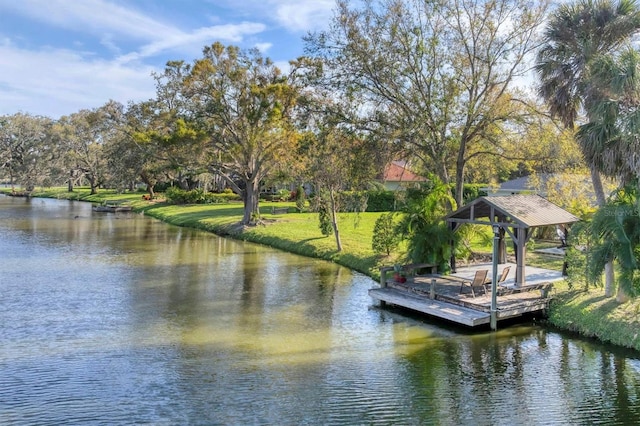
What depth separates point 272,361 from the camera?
41.0 feet

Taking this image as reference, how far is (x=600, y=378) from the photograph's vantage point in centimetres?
1141

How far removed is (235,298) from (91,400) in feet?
28.8

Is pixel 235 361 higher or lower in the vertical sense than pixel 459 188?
lower

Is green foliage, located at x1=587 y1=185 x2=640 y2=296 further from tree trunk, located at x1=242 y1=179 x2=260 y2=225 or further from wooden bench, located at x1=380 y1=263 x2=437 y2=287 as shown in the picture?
tree trunk, located at x1=242 y1=179 x2=260 y2=225

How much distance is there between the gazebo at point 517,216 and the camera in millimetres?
16047

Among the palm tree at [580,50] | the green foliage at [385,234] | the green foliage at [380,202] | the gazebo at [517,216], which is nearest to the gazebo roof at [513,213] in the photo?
the gazebo at [517,216]

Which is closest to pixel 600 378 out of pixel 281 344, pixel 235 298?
pixel 281 344

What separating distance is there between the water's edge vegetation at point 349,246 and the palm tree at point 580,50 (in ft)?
4.12

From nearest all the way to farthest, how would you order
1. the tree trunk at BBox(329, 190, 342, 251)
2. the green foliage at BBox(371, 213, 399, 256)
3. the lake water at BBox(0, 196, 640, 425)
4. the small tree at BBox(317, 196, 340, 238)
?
the lake water at BBox(0, 196, 640, 425), the green foliage at BBox(371, 213, 399, 256), the tree trunk at BBox(329, 190, 342, 251), the small tree at BBox(317, 196, 340, 238)

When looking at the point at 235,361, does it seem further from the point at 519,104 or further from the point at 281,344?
the point at 519,104

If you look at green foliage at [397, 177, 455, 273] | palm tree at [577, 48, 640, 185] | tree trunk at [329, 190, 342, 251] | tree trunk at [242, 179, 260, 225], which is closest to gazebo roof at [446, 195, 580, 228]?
green foliage at [397, 177, 455, 273]

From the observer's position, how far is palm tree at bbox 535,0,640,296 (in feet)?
48.8

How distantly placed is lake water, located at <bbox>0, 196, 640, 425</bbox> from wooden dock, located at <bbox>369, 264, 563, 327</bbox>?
0.48 meters

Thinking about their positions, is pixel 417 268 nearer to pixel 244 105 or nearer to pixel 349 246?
pixel 349 246
